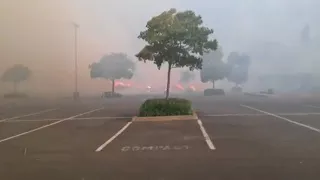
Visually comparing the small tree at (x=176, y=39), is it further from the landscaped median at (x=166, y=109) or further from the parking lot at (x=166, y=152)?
the parking lot at (x=166, y=152)

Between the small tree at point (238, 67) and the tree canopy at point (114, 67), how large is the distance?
1693 centimetres

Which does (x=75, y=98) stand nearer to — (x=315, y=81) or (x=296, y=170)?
(x=315, y=81)

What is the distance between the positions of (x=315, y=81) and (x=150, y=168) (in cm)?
5084

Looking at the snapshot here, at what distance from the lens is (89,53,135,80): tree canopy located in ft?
198

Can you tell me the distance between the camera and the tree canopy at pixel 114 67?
60.3 meters

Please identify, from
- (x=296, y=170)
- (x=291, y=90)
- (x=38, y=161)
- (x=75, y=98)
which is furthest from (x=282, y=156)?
(x=291, y=90)

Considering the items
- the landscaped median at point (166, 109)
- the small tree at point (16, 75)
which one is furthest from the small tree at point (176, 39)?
the small tree at point (16, 75)

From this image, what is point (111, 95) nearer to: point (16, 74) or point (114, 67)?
point (114, 67)

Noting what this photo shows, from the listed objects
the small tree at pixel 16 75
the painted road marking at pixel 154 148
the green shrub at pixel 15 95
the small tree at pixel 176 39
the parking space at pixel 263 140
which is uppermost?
the small tree at pixel 176 39

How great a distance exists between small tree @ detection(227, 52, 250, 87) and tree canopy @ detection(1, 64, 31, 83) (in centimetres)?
2962

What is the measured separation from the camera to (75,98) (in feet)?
178

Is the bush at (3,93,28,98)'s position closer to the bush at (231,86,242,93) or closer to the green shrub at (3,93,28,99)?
the green shrub at (3,93,28,99)

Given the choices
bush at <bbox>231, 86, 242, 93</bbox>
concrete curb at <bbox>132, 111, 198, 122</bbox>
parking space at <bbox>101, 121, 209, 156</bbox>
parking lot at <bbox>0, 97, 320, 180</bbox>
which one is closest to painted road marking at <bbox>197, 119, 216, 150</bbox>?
parking lot at <bbox>0, 97, 320, 180</bbox>

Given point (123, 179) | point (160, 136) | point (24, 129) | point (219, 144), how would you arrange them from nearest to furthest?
1. point (123, 179)
2. point (219, 144)
3. point (160, 136)
4. point (24, 129)
